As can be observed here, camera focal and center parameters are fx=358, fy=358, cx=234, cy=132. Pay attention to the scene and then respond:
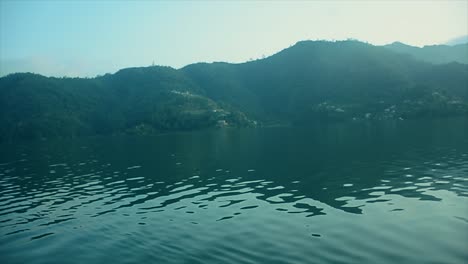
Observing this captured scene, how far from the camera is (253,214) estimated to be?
3788 cm

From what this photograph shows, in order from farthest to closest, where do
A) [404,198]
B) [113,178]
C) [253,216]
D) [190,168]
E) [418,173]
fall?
1. [190,168]
2. [113,178]
3. [418,173]
4. [404,198]
5. [253,216]

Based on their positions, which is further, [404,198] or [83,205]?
[83,205]

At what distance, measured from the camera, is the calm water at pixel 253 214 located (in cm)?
2680

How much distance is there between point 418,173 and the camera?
178ft

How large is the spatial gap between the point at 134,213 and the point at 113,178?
99.0 feet

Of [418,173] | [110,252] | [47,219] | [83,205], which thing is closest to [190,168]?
[83,205]

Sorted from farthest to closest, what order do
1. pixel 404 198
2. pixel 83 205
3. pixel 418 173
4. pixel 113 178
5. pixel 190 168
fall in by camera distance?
1. pixel 190 168
2. pixel 113 178
3. pixel 418 173
4. pixel 83 205
5. pixel 404 198

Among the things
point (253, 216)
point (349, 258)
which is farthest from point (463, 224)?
point (253, 216)

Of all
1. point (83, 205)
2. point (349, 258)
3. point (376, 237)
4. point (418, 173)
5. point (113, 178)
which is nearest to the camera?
point (349, 258)

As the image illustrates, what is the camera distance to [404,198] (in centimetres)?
3978

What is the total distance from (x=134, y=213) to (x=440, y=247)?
3108cm

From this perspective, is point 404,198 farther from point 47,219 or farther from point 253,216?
point 47,219

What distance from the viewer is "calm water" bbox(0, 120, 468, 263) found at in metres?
26.8

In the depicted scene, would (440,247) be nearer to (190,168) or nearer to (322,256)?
(322,256)
